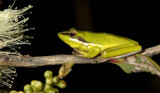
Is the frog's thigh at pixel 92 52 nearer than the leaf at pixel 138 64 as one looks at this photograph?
No

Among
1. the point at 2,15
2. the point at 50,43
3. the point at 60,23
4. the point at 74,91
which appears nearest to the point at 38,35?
the point at 50,43

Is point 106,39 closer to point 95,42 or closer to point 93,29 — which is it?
point 95,42

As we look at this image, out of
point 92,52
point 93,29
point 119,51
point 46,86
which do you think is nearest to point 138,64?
point 119,51

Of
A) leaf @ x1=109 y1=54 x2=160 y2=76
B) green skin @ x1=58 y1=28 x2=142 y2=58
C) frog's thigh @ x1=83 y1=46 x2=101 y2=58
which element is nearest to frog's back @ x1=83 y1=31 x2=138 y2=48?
green skin @ x1=58 y1=28 x2=142 y2=58

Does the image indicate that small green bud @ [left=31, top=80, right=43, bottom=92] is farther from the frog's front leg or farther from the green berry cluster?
the frog's front leg

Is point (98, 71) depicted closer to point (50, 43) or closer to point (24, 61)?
point (50, 43)

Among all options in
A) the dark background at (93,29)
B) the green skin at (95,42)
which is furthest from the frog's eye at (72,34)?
the dark background at (93,29)

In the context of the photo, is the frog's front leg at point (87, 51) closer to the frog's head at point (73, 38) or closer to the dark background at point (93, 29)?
the frog's head at point (73, 38)
